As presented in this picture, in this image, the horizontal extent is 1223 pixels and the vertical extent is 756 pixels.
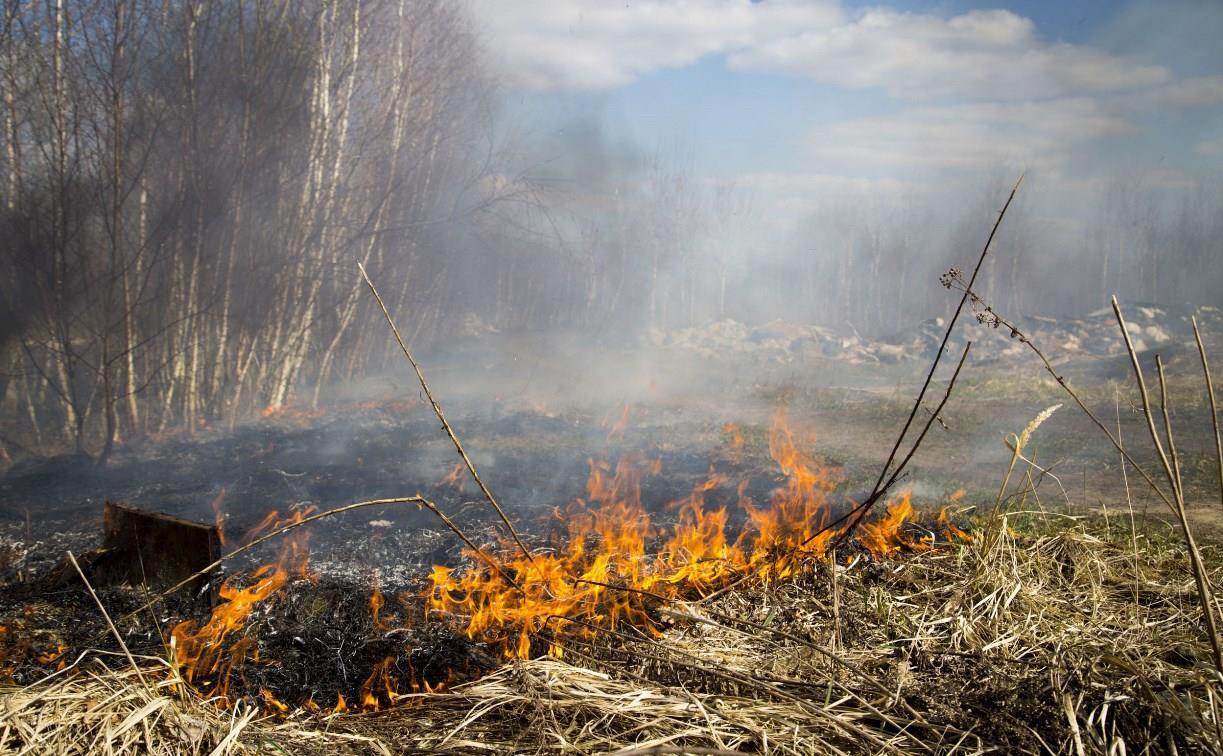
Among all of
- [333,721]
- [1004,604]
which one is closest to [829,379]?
[1004,604]

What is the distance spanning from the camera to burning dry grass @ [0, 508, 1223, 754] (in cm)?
162

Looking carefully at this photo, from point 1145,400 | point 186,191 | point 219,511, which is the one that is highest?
point 186,191

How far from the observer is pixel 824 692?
1860mm

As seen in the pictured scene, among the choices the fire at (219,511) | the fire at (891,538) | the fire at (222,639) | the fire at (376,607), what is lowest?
the fire at (219,511)

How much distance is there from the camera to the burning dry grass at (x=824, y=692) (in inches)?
63.6

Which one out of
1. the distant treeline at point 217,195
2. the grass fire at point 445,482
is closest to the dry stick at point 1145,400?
the grass fire at point 445,482

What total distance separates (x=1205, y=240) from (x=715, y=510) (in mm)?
Result: 37515

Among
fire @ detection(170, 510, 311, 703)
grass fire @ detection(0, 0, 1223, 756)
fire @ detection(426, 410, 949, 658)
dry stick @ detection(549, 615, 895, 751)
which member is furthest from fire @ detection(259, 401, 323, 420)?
dry stick @ detection(549, 615, 895, 751)

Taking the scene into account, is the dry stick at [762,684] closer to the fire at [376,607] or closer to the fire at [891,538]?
the fire at [376,607]

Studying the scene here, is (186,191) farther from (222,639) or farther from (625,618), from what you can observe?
(625,618)

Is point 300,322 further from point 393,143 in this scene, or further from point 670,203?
point 670,203

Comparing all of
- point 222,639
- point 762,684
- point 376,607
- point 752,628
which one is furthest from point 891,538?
point 222,639

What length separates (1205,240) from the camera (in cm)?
3098

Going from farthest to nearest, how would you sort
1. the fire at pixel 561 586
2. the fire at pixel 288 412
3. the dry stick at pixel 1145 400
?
1. the fire at pixel 288 412
2. the fire at pixel 561 586
3. the dry stick at pixel 1145 400
